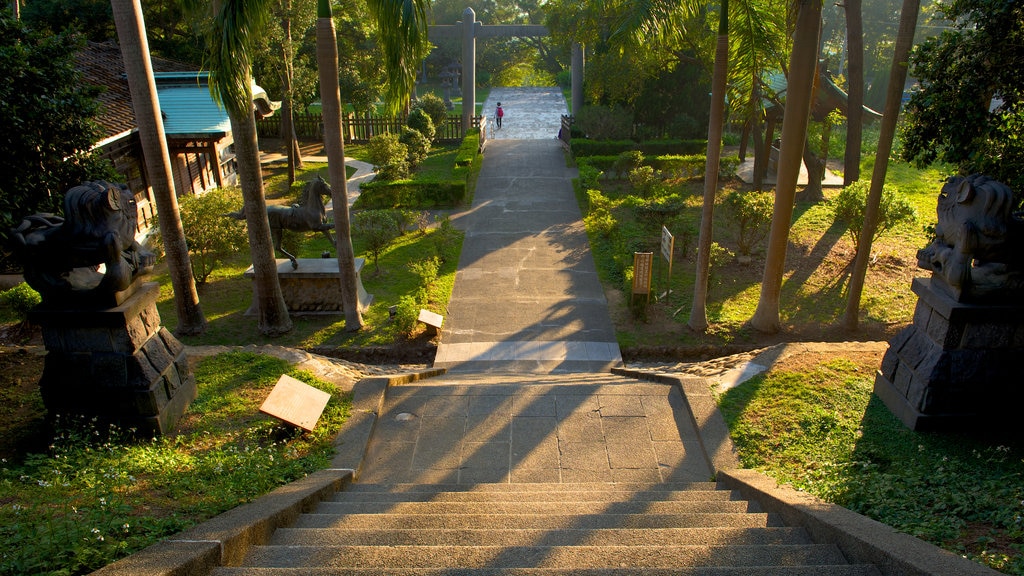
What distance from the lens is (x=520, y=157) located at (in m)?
27.1

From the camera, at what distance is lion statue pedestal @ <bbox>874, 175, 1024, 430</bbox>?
6211 mm

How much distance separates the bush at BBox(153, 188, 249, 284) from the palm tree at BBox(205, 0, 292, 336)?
1973mm

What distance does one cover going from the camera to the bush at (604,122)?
27.1 meters

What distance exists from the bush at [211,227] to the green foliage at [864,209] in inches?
499

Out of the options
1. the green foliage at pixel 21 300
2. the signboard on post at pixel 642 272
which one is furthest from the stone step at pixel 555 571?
the green foliage at pixel 21 300

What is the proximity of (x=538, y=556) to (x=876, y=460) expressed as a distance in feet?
13.2

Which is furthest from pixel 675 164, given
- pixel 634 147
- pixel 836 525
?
pixel 836 525

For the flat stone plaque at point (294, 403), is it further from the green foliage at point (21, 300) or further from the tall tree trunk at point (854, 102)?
the tall tree trunk at point (854, 102)

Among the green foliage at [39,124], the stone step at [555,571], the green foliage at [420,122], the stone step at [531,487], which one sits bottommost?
the stone step at [531,487]

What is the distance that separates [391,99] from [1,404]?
6.04 metres

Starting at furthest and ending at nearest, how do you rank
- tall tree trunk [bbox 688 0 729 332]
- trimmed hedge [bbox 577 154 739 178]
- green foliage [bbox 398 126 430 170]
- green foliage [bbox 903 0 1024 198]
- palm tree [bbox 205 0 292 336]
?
green foliage [bbox 398 126 430 170]
trimmed hedge [bbox 577 154 739 178]
tall tree trunk [bbox 688 0 729 332]
palm tree [bbox 205 0 292 336]
green foliage [bbox 903 0 1024 198]

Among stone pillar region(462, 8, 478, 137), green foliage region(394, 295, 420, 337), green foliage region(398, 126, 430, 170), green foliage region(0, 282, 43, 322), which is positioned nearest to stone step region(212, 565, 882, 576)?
green foliage region(394, 295, 420, 337)

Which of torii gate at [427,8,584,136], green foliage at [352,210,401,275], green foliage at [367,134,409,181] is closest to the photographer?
green foliage at [352,210,401,275]

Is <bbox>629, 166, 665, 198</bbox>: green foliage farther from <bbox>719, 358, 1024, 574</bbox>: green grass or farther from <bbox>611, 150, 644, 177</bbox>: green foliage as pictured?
<bbox>719, 358, 1024, 574</bbox>: green grass
